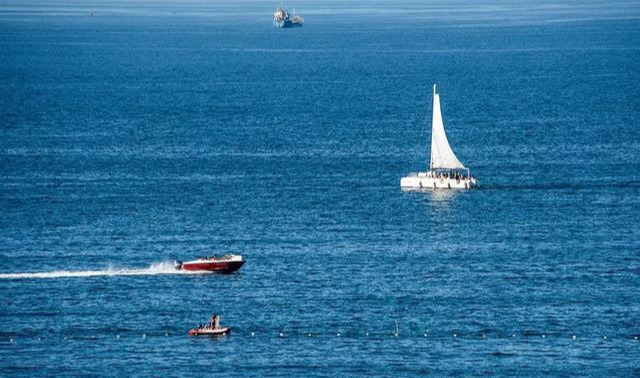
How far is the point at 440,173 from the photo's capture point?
173m

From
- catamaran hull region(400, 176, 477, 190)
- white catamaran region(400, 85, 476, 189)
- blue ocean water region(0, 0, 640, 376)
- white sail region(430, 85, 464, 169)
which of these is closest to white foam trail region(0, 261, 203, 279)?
blue ocean water region(0, 0, 640, 376)

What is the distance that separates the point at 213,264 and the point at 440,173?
4750cm

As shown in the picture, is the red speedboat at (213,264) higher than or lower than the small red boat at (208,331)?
higher

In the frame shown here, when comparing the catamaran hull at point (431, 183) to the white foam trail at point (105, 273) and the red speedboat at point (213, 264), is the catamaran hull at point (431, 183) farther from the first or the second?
the white foam trail at point (105, 273)

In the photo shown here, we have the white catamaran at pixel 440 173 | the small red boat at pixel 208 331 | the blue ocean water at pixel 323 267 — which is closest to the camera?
the blue ocean water at pixel 323 267

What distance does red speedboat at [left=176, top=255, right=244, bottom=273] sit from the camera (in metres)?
130

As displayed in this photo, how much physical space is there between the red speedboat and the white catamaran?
4171cm

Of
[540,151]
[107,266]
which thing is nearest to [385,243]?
[107,266]

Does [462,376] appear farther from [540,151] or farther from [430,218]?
[540,151]

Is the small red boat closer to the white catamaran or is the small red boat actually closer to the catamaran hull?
the catamaran hull

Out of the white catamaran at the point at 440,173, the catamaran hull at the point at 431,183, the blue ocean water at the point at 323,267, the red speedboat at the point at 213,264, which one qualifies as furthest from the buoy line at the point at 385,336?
the catamaran hull at the point at 431,183

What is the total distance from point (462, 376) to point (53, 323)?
94.1 feet

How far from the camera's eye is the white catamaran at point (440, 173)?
6678 inches

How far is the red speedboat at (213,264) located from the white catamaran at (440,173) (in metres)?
41.7
